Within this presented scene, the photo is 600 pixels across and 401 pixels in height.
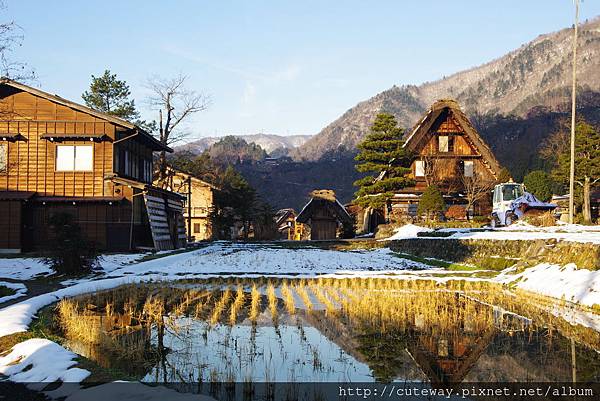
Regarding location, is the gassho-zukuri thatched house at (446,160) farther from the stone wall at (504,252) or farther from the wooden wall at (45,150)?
the wooden wall at (45,150)

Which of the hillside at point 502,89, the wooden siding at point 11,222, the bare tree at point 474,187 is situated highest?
the hillside at point 502,89

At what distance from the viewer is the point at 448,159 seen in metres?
43.7

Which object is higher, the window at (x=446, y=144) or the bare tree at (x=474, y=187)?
the window at (x=446, y=144)

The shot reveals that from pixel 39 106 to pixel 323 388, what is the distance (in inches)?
979

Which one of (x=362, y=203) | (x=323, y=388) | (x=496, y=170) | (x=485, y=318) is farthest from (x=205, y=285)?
(x=496, y=170)

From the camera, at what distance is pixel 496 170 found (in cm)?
4238

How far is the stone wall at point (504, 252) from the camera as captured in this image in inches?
520

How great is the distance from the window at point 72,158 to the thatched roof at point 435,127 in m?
23.9

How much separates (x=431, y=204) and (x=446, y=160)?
7455 mm

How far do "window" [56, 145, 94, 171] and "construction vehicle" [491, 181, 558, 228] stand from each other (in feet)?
71.8

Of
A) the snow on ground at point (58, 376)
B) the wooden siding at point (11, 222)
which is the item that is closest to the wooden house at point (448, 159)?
the wooden siding at point (11, 222)

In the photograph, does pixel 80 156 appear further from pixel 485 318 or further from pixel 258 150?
pixel 258 150

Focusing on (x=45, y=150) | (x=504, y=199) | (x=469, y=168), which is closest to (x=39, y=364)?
(x=45, y=150)

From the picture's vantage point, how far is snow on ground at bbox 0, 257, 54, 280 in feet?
58.4
